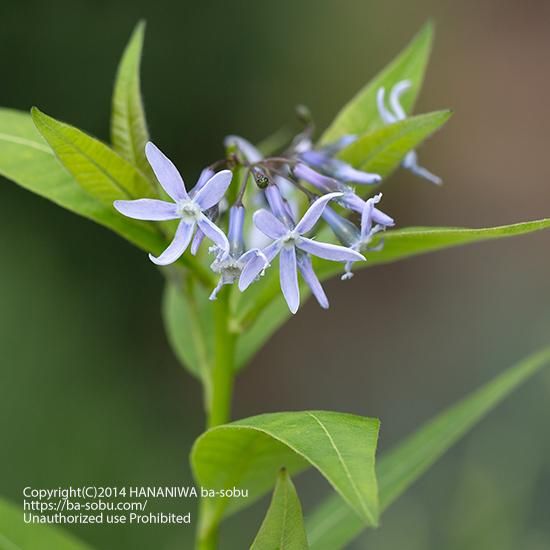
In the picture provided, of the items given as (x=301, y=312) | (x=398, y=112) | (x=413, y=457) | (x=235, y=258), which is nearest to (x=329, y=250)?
(x=235, y=258)

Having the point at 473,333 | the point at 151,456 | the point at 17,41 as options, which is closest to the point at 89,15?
the point at 17,41

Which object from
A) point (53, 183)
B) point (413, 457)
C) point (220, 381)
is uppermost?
point (53, 183)

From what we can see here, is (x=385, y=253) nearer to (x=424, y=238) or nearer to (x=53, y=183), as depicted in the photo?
(x=424, y=238)

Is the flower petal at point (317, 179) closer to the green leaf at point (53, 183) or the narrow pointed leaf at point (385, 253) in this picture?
the narrow pointed leaf at point (385, 253)

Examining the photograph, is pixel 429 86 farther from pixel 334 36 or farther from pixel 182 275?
pixel 182 275

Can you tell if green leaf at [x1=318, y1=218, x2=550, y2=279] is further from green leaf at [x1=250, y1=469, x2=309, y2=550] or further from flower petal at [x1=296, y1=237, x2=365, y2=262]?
green leaf at [x1=250, y1=469, x2=309, y2=550]

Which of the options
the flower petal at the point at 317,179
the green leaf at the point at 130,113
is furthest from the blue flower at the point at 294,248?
the green leaf at the point at 130,113
